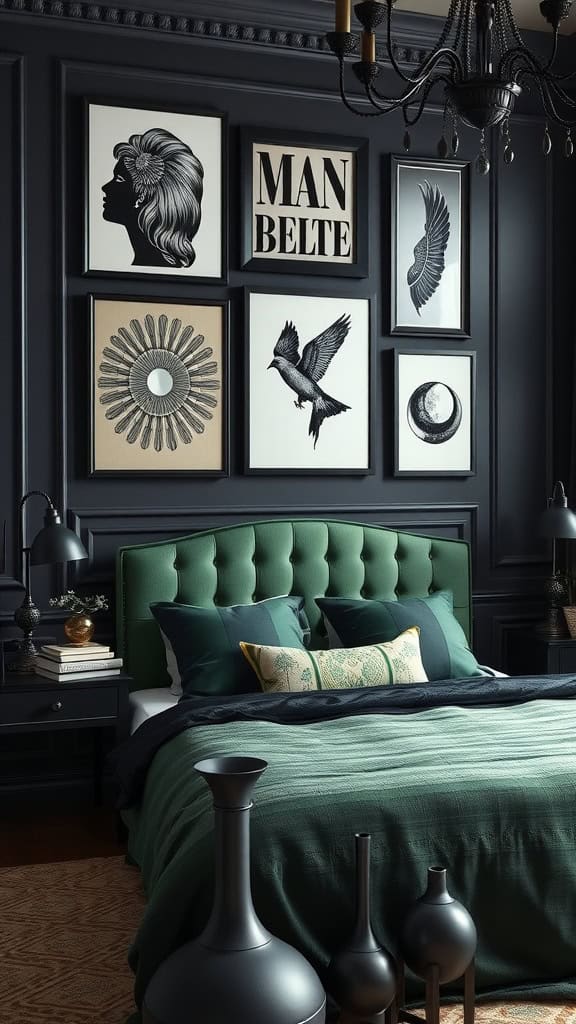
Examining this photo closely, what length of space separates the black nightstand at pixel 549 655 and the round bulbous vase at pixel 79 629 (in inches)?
80.2

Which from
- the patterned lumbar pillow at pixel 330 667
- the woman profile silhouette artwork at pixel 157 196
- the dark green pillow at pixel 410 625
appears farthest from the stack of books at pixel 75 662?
the woman profile silhouette artwork at pixel 157 196

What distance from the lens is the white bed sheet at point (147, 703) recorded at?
409 cm

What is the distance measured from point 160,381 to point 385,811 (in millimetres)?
2527

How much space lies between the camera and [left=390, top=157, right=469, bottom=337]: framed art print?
5008 mm

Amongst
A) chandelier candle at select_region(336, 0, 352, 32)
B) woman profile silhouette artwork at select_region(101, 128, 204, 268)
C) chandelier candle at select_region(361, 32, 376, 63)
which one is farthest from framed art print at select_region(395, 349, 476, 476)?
chandelier candle at select_region(336, 0, 352, 32)

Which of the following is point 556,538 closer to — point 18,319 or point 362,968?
point 18,319

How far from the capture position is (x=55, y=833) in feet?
13.8

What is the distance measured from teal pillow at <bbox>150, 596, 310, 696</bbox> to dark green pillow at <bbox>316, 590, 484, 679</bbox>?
0.20 meters

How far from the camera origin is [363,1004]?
235 centimetres

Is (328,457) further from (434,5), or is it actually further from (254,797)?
(254,797)

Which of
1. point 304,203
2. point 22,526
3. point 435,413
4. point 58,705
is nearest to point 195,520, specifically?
point 22,526

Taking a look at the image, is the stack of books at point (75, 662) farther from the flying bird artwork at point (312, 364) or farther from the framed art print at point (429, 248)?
the framed art print at point (429, 248)

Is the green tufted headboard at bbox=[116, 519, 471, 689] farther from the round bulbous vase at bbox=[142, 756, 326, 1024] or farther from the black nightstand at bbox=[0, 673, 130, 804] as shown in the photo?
the round bulbous vase at bbox=[142, 756, 326, 1024]

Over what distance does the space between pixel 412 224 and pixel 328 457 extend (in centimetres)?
118
